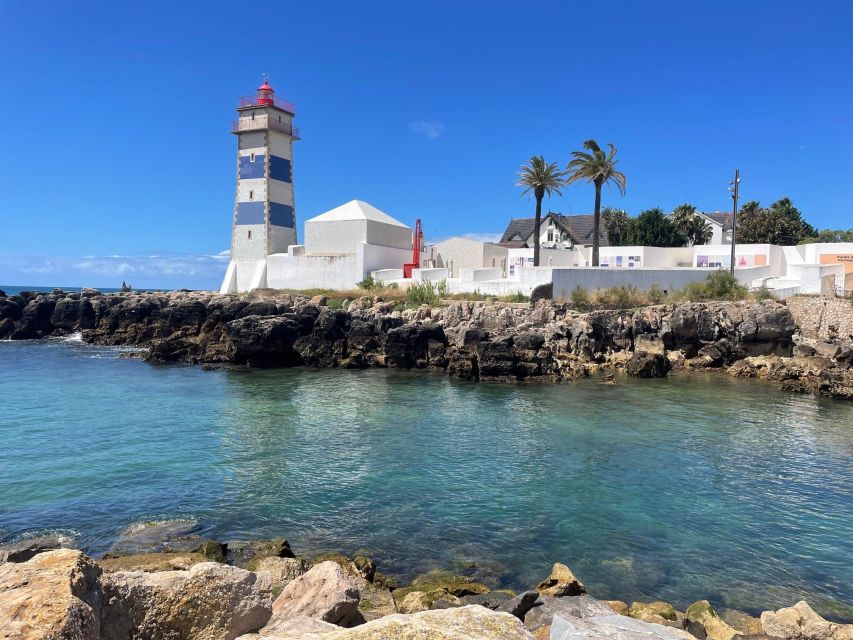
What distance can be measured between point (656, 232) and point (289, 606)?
55755 millimetres

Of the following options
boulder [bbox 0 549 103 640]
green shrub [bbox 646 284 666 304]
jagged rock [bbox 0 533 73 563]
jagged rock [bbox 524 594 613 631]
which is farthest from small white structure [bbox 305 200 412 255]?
boulder [bbox 0 549 103 640]

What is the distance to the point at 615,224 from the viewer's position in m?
63.6

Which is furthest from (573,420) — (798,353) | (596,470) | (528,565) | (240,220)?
(240,220)

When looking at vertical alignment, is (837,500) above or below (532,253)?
below

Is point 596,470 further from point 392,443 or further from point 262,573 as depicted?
point 262,573

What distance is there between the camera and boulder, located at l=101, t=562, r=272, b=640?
4.37 meters

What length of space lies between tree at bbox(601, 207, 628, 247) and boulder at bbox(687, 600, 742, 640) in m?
57.1

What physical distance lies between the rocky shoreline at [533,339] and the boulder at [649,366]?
2.2 inches

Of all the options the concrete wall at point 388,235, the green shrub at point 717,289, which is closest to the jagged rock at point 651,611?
the green shrub at point 717,289

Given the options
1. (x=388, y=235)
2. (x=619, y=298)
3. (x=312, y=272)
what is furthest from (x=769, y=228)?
(x=312, y=272)

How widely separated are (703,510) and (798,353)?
24.0m

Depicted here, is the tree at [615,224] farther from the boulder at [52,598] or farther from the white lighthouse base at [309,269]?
the boulder at [52,598]

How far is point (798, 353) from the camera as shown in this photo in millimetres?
31453

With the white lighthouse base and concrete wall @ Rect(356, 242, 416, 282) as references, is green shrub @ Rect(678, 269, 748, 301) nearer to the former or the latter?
concrete wall @ Rect(356, 242, 416, 282)
